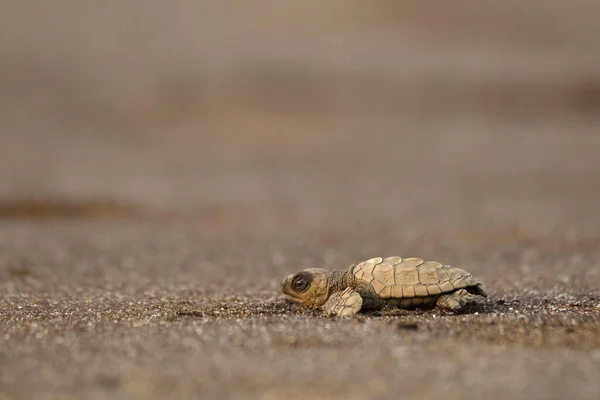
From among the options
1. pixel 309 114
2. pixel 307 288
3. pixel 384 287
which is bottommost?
pixel 309 114

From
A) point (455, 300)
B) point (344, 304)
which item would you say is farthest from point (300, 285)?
point (455, 300)

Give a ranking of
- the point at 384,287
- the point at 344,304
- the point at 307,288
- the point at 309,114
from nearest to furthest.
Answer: the point at 344,304 → the point at 384,287 → the point at 307,288 → the point at 309,114

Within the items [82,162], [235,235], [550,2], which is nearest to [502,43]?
[550,2]

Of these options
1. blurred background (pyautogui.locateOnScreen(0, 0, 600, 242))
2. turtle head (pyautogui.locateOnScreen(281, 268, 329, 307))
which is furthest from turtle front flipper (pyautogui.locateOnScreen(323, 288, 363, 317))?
blurred background (pyautogui.locateOnScreen(0, 0, 600, 242))

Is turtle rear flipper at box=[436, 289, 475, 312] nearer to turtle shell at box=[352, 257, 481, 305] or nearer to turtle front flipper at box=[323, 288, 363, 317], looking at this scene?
turtle shell at box=[352, 257, 481, 305]

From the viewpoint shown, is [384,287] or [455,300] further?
[384,287]

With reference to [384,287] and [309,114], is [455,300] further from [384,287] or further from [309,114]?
[309,114]

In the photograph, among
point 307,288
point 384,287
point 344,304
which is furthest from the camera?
point 307,288
